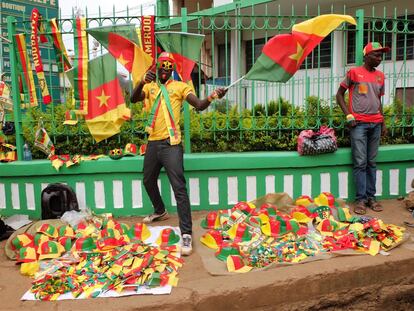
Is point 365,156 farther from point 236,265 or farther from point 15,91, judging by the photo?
point 15,91

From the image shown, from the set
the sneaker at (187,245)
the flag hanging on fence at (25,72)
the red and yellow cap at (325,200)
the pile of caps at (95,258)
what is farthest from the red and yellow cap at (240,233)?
the flag hanging on fence at (25,72)

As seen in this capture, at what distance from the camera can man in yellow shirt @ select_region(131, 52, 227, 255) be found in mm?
4059

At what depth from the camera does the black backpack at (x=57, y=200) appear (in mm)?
4812

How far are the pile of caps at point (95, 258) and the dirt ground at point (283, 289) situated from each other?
4.8 inches

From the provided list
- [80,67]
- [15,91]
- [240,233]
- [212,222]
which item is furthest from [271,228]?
[15,91]

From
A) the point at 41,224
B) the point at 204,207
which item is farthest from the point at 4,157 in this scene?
the point at 204,207

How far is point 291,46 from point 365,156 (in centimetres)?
169

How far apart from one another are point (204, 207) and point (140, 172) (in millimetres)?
880

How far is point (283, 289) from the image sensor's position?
3.26 metres

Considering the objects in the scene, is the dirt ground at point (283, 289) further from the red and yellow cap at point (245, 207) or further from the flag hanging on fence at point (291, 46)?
the flag hanging on fence at point (291, 46)

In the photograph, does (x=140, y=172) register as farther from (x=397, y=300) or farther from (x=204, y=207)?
(x=397, y=300)

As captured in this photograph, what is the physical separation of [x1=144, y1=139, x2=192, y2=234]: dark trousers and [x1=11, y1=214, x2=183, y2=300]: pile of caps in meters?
0.26

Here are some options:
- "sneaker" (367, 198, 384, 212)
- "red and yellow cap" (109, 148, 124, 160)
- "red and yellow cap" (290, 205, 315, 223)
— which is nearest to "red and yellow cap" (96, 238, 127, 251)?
"red and yellow cap" (109, 148, 124, 160)

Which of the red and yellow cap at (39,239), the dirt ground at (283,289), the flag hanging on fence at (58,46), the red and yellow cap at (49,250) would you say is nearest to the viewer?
the dirt ground at (283,289)
